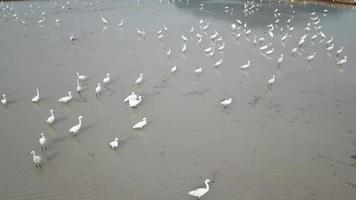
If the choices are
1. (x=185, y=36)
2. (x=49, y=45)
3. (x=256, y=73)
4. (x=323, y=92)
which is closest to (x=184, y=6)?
(x=185, y=36)

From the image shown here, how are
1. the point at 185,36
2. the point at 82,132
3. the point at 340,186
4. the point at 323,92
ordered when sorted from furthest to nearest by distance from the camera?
the point at 185,36, the point at 323,92, the point at 82,132, the point at 340,186

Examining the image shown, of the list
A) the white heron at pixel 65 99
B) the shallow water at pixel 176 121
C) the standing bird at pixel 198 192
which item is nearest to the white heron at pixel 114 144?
the shallow water at pixel 176 121

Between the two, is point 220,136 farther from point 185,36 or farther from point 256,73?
point 185,36

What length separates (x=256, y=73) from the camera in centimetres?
2105

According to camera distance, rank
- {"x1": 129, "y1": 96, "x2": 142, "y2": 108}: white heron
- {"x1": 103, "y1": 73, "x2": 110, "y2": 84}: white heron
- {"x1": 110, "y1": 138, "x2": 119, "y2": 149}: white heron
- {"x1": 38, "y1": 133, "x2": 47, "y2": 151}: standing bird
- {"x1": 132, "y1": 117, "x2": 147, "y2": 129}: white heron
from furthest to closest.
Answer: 1. {"x1": 103, "y1": 73, "x2": 110, "y2": 84}: white heron
2. {"x1": 129, "y1": 96, "x2": 142, "y2": 108}: white heron
3. {"x1": 132, "y1": 117, "x2": 147, "y2": 129}: white heron
4. {"x1": 110, "y1": 138, "x2": 119, "y2": 149}: white heron
5. {"x1": 38, "y1": 133, "x2": 47, "y2": 151}: standing bird

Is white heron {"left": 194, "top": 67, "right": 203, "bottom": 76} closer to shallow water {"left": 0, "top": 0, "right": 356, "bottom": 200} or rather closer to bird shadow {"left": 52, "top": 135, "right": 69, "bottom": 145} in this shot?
shallow water {"left": 0, "top": 0, "right": 356, "bottom": 200}

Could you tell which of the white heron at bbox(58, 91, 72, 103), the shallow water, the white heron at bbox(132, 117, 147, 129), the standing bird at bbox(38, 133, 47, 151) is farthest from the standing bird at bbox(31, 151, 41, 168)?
the white heron at bbox(58, 91, 72, 103)

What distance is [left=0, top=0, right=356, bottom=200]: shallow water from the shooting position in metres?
11.8

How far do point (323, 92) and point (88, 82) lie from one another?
1000cm

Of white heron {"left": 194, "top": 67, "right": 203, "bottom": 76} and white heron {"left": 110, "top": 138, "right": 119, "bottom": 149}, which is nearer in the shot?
white heron {"left": 110, "top": 138, "right": 119, "bottom": 149}

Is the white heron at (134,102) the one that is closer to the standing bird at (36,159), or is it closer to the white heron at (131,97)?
the white heron at (131,97)

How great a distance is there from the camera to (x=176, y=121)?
15.6 metres

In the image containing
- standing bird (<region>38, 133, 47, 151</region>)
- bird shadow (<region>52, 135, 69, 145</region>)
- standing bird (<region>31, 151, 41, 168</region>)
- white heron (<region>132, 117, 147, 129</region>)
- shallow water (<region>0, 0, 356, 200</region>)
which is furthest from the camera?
white heron (<region>132, 117, 147, 129</region>)

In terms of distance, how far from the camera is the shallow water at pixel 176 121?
466 inches
